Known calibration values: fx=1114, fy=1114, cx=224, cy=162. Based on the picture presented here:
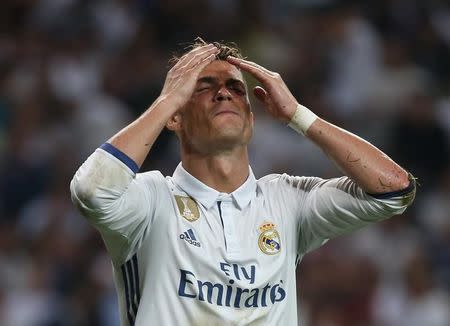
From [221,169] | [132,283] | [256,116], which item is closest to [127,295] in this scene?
[132,283]

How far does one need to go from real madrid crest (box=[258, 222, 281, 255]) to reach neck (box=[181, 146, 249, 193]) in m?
0.21

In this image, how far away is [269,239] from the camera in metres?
4.07

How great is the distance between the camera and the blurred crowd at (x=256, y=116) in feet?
25.4

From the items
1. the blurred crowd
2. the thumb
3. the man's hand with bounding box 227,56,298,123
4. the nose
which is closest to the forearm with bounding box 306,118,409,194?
the man's hand with bounding box 227,56,298,123

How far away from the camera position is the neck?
165 inches

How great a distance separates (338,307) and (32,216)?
8.78ft

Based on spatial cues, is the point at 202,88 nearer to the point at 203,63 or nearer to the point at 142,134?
the point at 203,63

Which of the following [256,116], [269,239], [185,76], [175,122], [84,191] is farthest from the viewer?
[256,116]

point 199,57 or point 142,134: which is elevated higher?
point 199,57

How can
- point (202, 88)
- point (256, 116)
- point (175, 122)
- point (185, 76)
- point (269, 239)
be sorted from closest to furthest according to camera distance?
point (185, 76) < point (269, 239) < point (202, 88) < point (175, 122) < point (256, 116)


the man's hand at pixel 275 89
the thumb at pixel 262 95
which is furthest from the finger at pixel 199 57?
the thumb at pixel 262 95

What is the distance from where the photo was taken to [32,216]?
866 cm

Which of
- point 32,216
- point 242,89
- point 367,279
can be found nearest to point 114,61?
point 32,216

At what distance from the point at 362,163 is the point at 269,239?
1.44 feet
